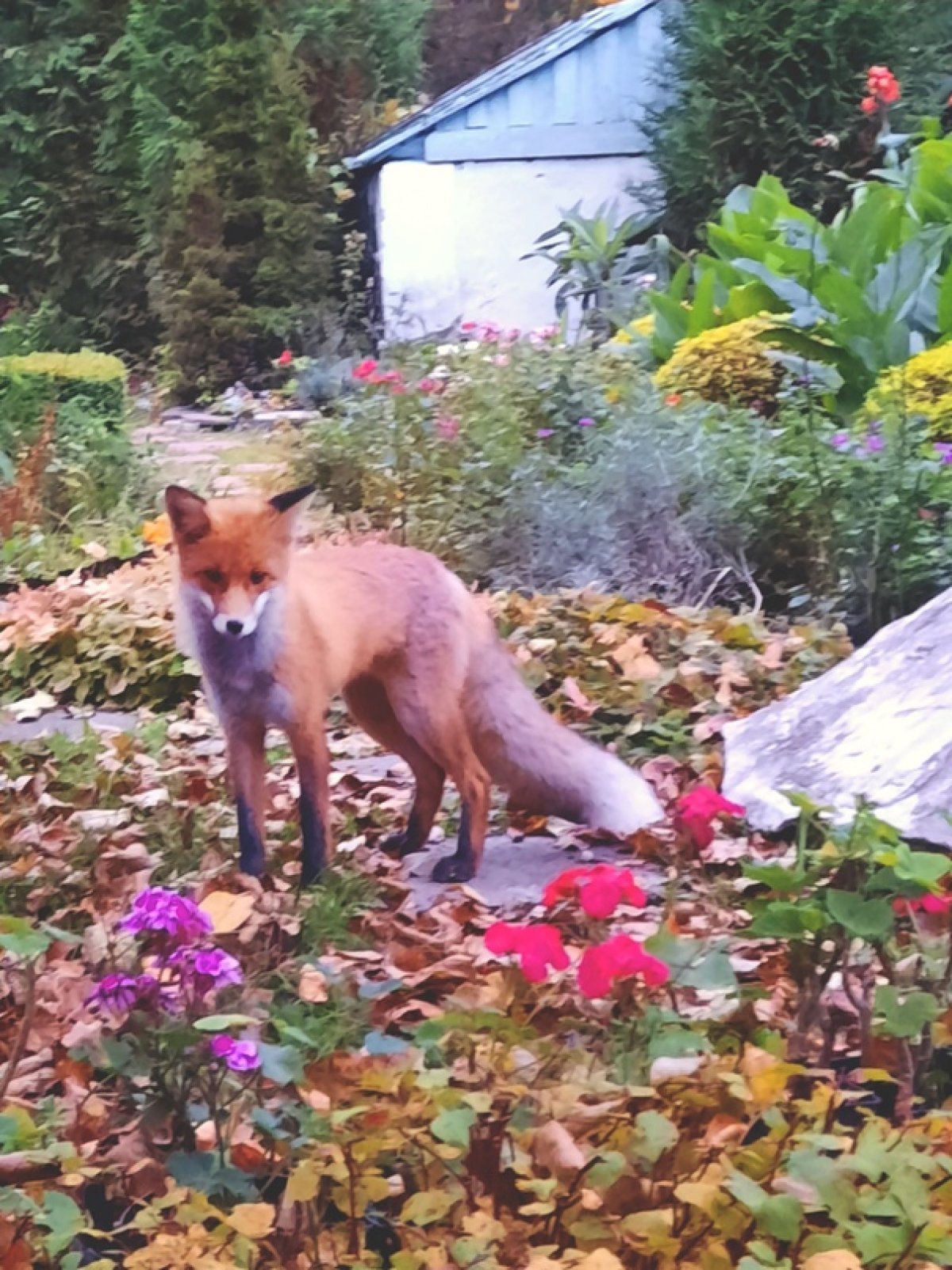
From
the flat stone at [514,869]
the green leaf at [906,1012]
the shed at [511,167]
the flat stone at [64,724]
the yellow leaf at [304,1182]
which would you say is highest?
the shed at [511,167]

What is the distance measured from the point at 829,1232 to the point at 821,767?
5.50 feet

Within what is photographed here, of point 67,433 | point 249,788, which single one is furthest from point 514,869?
point 67,433

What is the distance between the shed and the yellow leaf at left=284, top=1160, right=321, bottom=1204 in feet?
32.3

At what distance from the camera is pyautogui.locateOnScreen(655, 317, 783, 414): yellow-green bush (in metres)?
6.01

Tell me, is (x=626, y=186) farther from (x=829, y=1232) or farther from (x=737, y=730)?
(x=829, y=1232)

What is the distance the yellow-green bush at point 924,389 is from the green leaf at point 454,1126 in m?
3.88

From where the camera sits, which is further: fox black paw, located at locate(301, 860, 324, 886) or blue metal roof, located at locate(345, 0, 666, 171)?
blue metal roof, located at locate(345, 0, 666, 171)

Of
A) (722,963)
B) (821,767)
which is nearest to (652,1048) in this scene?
(722,963)

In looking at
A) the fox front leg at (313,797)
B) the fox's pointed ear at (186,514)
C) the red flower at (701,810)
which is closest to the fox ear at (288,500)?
the fox's pointed ear at (186,514)

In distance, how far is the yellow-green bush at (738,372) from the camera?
19.7ft

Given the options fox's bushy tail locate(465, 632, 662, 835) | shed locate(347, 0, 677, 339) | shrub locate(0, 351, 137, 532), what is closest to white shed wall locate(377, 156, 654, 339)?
shed locate(347, 0, 677, 339)

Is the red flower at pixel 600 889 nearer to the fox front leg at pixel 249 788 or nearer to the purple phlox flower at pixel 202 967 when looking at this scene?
→ the purple phlox flower at pixel 202 967

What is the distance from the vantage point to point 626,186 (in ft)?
35.6

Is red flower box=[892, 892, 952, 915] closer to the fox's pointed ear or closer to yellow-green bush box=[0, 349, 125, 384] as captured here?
the fox's pointed ear
